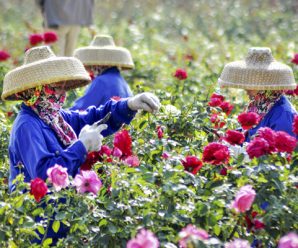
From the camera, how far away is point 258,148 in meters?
3.51

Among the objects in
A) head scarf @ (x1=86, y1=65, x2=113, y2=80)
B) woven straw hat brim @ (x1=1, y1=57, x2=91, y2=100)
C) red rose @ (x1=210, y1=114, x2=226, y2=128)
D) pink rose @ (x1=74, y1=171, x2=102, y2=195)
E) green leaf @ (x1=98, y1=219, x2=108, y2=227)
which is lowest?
head scarf @ (x1=86, y1=65, x2=113, y2=80)

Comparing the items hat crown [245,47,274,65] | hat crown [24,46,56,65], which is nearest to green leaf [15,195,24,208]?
hat crown [24,46,56,65]

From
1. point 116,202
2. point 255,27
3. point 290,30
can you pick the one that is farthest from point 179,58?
point 116,202

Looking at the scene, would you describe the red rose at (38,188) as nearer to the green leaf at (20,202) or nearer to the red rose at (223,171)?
the green leaf at (20,202)

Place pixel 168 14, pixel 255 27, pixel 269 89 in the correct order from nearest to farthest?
pixel 269 89 → pixel 255 27 → pixel 168 14

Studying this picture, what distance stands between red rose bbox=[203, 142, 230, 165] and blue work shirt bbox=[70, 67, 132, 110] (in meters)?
2.63

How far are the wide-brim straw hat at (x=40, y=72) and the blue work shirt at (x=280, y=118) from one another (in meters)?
0.93

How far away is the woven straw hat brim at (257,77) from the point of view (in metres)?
4.84

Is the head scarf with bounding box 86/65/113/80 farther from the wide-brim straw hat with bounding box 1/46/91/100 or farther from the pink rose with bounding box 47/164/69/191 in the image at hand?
the pink rose with bounding box 47/164/69/191

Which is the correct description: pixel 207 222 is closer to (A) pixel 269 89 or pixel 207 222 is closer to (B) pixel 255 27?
(A) pixel 269 89

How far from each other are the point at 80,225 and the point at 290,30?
33.7 ft

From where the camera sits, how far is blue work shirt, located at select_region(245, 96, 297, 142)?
4.69 meters

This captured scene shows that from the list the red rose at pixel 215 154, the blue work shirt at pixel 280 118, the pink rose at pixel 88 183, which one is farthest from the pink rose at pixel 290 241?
the blue work shirt at pixel 280 118

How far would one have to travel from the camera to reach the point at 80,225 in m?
Answer: 3.55
